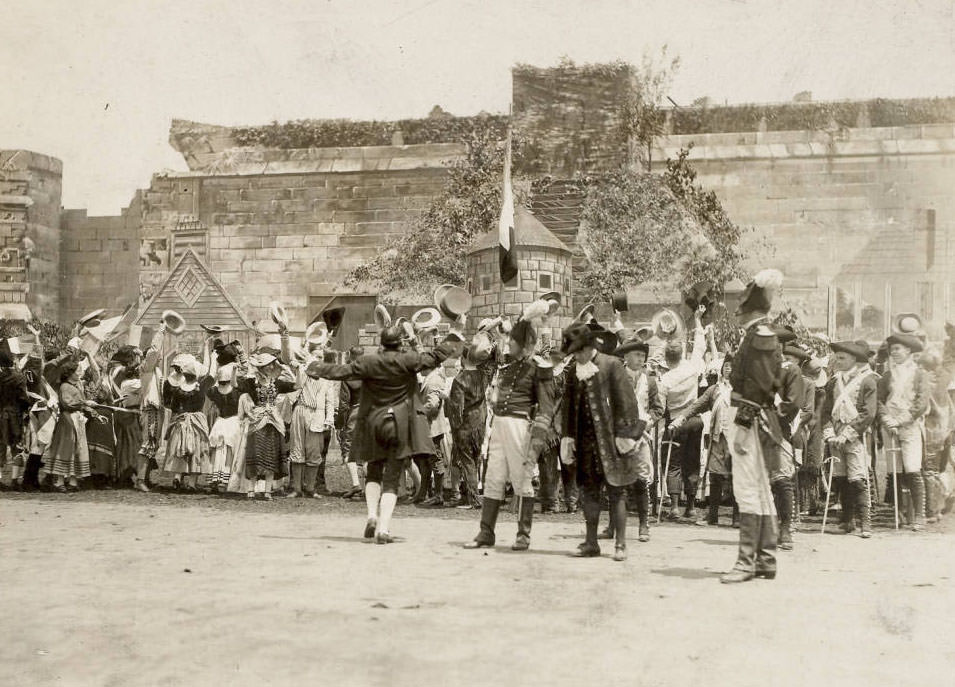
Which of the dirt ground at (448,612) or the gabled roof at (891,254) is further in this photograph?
the gabled roof at (891,254)

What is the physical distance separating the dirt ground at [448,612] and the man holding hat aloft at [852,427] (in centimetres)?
77

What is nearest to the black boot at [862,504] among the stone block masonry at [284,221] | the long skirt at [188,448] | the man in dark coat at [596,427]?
the man in dark coat at [596,427]

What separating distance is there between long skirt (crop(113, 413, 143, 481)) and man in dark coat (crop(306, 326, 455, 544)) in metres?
5.26

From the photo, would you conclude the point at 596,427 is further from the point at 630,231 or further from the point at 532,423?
the point at 630,231

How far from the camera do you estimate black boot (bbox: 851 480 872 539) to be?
9.30m

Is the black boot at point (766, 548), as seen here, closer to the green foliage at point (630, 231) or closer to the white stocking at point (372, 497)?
the white stocking at point (372, 497)

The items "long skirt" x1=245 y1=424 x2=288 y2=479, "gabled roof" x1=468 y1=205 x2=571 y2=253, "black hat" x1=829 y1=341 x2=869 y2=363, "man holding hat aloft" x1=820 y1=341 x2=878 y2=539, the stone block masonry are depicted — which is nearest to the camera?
"man holding hat aloft" x1=820 y1=341 x2=878 y2=539

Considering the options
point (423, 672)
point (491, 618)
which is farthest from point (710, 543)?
point (423, 672)

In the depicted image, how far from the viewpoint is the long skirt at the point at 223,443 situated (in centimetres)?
1211

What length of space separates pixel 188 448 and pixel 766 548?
24.1 feet

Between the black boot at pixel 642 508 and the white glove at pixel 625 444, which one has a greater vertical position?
Result: the white glove at pixel 625 444

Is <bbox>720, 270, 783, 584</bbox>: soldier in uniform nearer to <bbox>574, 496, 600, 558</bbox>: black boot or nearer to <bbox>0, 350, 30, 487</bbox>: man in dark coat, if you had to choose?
<bbox>574, 496, 600, 558</bbox>: black boot

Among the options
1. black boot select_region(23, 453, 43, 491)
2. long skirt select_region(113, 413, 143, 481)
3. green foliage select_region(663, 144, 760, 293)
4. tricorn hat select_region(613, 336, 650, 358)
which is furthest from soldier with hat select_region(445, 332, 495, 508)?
green foliage select_region(663, 144, 760, 293)

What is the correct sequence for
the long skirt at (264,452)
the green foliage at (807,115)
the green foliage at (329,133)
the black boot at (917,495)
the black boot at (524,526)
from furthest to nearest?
1. the green foliage at (329,133)
2. the green foliage at (807,115)
3. the long skirt at (264,452)
4. the black boot at (917,495)
5. the black boot at (524,526)
